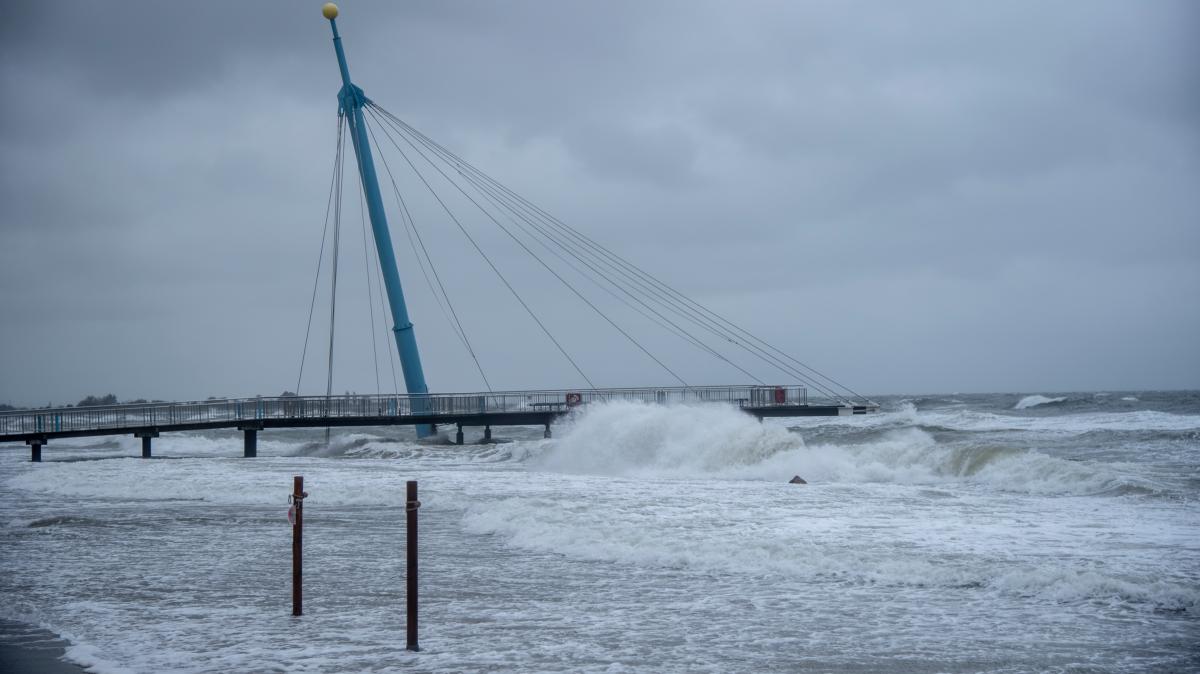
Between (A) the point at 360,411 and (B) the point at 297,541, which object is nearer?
(B) the point at 297,541

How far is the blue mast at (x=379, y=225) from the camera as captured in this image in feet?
136

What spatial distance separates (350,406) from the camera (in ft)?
142

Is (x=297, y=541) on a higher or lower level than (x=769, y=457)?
higher

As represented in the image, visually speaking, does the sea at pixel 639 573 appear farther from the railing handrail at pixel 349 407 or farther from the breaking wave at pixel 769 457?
the railing handrail at pixel 349 407

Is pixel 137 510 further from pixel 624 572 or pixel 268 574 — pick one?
pixel 624 572

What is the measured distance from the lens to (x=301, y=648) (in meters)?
7.52

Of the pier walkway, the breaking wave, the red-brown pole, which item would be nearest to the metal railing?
the pier walkway

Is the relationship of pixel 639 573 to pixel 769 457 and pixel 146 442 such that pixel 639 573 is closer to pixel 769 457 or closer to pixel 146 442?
pixel 769 457

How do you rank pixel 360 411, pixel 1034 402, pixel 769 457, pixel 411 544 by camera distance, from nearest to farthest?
pixel 411 544 < pixel 769 457 < pixel 360 411 < pixel 1034 402

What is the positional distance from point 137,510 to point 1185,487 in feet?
65.9

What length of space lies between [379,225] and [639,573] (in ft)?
109

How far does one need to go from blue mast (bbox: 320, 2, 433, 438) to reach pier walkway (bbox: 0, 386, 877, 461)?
46.3 inches

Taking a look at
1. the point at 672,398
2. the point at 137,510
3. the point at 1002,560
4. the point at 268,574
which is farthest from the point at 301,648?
the point at 672,398

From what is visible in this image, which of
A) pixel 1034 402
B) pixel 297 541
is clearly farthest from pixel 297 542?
pixel 1034 402
